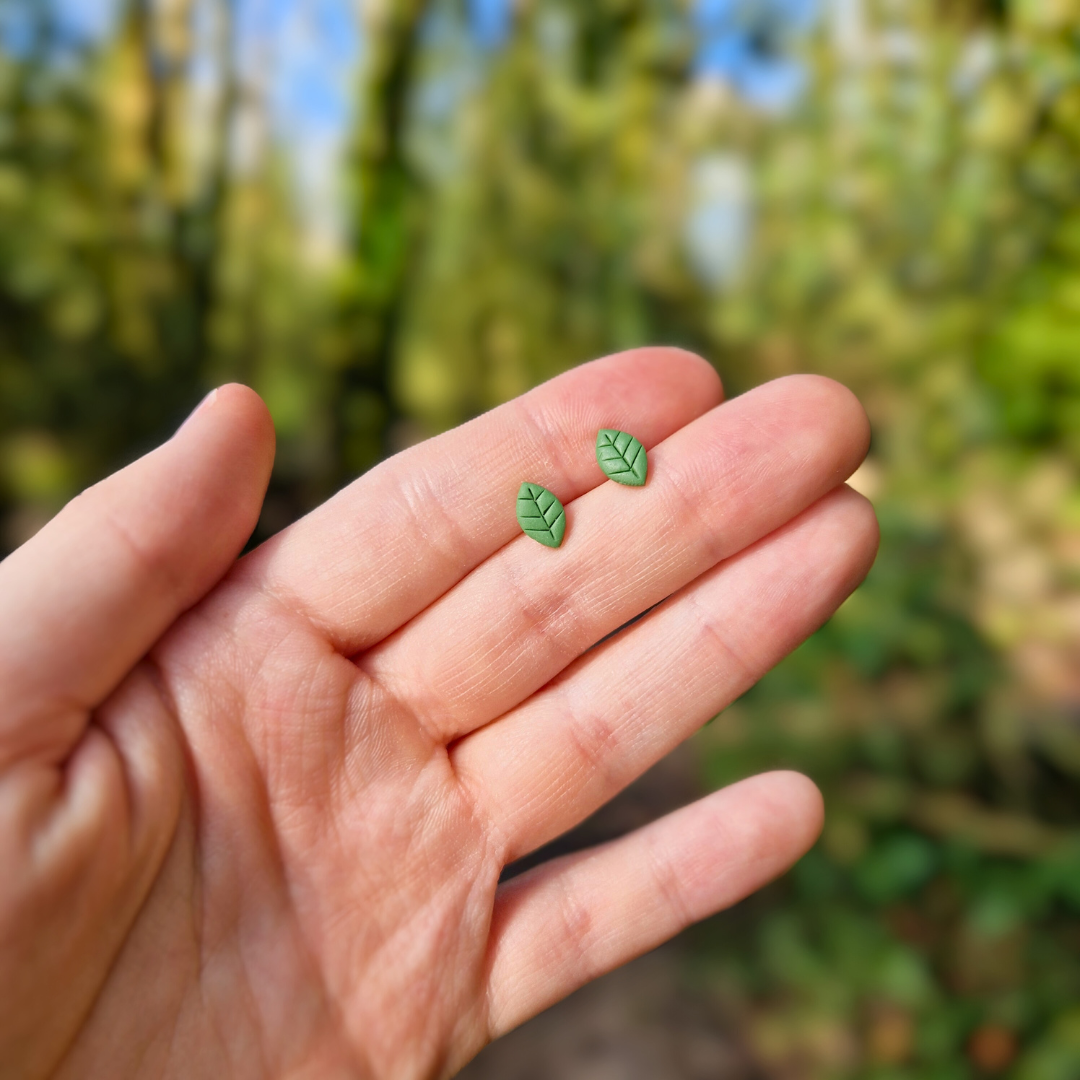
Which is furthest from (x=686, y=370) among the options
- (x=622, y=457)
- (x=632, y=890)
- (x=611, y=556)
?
(x=632, y=890)

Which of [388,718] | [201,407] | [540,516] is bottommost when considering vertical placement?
[388,718]

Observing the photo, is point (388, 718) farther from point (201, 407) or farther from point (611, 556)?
point (201, 407)

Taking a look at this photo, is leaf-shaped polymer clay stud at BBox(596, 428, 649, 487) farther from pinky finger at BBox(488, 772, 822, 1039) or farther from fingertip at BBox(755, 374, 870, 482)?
pinky finger at BBox(488, 772, 822, 1039)

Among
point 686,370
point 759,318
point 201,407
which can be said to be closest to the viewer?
point 201,407

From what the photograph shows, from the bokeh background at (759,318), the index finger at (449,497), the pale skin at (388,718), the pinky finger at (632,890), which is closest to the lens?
the pale skin at (388,718)

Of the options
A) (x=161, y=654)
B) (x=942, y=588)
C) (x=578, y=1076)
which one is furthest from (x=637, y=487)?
(x=578, y=1076)

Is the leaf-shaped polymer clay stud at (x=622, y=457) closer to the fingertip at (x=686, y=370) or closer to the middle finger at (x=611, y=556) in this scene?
the middle finger at (x=611, y=556)

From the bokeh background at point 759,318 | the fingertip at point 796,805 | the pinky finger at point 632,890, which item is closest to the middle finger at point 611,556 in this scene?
the pinky finger at point 632,890

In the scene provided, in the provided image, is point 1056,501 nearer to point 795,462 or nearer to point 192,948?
point 795,462

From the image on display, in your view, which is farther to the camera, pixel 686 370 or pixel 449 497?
pixel 686 370
